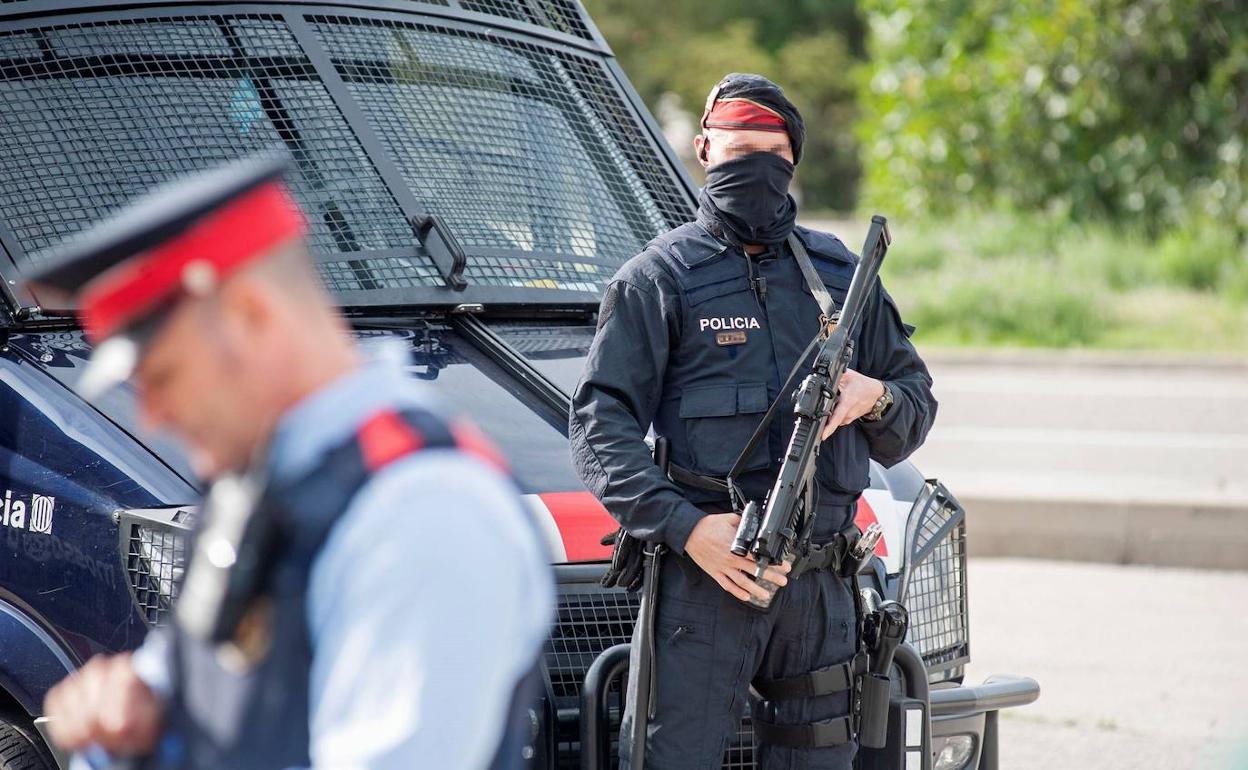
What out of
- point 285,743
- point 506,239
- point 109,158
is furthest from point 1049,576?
point 285,743

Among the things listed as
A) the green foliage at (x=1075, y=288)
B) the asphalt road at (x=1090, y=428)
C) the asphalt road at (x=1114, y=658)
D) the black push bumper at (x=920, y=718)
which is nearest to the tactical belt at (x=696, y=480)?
the black push bumper at (x=920, y=718)

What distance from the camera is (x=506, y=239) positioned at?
416cm

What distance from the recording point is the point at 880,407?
11.1ft

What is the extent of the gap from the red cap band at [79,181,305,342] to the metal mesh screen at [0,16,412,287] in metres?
2.28

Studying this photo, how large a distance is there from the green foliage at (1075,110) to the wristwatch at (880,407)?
18104 millimetres

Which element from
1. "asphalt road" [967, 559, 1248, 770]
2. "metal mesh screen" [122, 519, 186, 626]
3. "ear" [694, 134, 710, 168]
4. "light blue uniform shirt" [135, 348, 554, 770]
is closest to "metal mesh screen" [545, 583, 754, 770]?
"metal mesh screen" [122, 519, 186, 626]

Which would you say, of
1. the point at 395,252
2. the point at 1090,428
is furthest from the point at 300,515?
the point at 1090,428

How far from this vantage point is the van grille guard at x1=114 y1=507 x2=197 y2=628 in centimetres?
300

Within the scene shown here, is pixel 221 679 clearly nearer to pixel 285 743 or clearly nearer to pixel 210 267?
pixel 285 743

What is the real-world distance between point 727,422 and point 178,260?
193cm

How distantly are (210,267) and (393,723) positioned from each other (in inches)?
16.2

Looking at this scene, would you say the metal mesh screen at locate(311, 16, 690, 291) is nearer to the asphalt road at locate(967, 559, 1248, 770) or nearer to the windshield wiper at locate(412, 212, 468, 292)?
the windshield wiper at locate(412, 212, 468, 292)

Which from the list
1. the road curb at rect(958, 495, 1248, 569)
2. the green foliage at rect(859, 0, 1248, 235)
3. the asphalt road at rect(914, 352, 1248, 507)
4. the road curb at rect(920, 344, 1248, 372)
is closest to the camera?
the road curb at rect(958, 495, 1248, 569)

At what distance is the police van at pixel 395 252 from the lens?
312 centimetres
